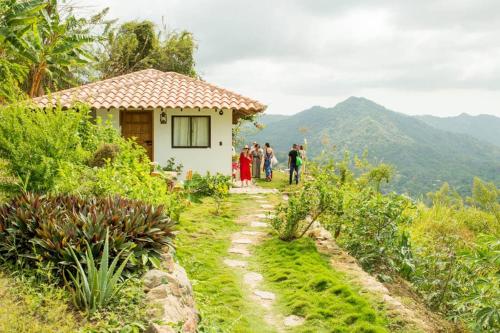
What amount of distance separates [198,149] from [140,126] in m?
2.13

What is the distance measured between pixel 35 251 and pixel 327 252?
496 cm

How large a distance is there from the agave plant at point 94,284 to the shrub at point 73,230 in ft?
0.86

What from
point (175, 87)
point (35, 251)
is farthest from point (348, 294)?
point (175, 87)

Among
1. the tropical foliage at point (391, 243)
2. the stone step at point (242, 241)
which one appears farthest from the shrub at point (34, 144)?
the tropical foliage at point (391, 243)

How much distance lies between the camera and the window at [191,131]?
16031 millimetres

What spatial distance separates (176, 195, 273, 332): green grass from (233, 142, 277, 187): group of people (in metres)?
4.34

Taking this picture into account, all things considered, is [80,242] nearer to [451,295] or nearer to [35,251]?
[35,251]

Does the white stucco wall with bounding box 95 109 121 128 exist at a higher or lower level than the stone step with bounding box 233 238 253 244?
higher

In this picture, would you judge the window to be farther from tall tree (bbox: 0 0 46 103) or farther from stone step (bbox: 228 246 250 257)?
stone step (bbox: 228 246 250 257)

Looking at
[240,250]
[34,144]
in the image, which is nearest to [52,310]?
[34,144]

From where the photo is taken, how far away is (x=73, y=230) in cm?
480

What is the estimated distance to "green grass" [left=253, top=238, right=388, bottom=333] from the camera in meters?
5.36

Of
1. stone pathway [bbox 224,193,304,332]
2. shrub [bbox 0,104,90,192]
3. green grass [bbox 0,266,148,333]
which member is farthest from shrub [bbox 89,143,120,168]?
green grass [bbox 0,266,148,333]

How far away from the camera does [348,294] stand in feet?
19.8
